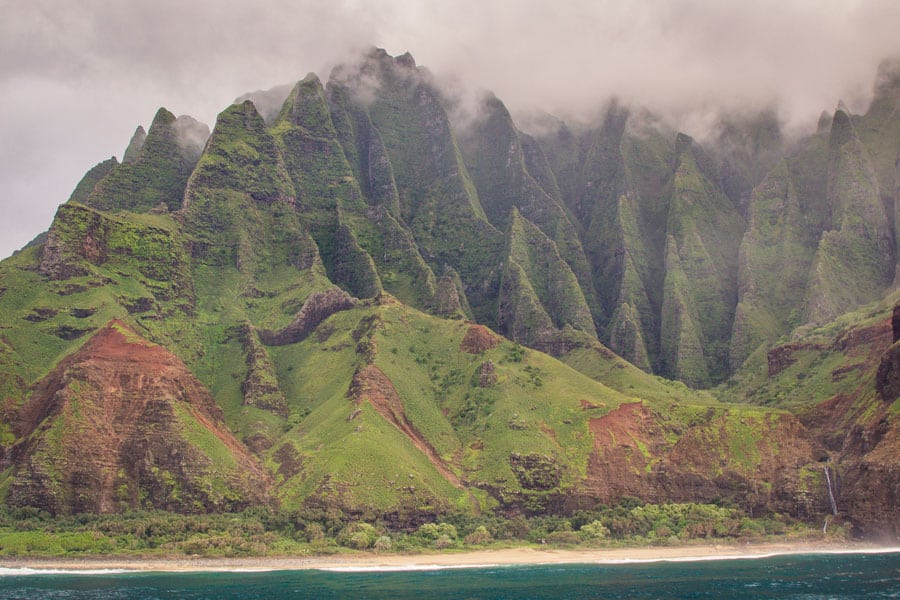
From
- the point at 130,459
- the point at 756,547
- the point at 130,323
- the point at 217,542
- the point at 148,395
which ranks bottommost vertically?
the point at 756,547

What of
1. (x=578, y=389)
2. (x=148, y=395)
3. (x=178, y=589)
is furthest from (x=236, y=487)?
(x=578, y=389)

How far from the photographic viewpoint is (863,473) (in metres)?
154

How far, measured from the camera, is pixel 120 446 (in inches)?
6127

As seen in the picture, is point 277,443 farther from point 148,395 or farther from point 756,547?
point 756,547

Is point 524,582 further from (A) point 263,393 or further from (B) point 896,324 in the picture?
(B) point 896,324

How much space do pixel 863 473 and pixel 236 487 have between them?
391ft

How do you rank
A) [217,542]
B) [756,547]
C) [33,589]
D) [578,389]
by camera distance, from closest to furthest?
1. [33,589]
2. [217,542]
3. [756,547]
4. [578,389]

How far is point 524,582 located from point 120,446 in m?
85.0

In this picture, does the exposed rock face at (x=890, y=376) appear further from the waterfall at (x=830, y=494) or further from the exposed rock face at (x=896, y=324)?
A: the waterfall at (x=830, y=494)

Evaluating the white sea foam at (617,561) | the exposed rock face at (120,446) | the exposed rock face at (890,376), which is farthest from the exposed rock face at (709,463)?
the exposed rock face at (120,446)

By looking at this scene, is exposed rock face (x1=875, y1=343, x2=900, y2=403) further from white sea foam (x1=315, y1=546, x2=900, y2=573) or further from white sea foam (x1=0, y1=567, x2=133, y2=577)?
white sea foam (x1=0, y1=567, x2=133, y2=577)

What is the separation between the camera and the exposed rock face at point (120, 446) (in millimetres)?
148250

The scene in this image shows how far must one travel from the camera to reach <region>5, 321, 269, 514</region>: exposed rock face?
486 ft

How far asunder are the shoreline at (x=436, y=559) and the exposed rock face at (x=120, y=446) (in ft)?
51.8
